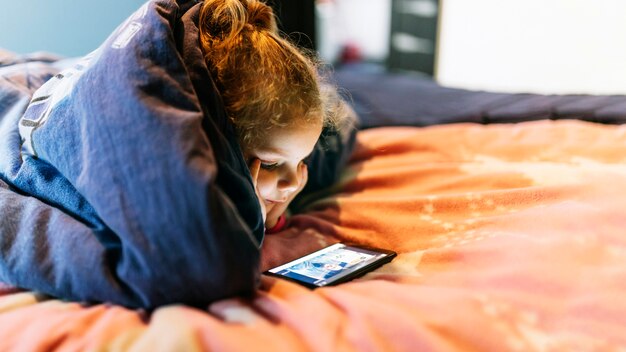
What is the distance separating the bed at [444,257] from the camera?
0.48 metres

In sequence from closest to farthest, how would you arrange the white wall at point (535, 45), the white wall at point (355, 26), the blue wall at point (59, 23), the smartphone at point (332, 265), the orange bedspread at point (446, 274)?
the orange bedspread at point (446, 274)
the smartphone at point (332, 265)
the blue wall at point (59, 23)
the white wall at point (535, 45)
the white wall at point (355, 26)

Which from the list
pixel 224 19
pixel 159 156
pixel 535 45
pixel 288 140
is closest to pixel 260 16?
pixel 224 19

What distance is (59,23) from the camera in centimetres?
145

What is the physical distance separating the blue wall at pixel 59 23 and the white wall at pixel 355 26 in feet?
4.03

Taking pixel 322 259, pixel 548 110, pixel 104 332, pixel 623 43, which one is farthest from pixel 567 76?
pixel 104 332

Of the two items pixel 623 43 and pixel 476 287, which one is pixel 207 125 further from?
pixel 623 43

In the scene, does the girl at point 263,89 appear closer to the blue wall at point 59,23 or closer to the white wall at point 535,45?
the blue wall at point 59,23

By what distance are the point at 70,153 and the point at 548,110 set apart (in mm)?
873

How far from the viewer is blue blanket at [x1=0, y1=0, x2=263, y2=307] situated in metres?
0.49

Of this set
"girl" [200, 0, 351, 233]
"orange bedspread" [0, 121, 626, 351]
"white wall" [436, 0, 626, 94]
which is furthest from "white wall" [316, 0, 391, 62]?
"girl" [200, 0, 351, 233]

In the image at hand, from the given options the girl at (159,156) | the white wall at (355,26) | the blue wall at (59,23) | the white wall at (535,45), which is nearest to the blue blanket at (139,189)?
the girl at (159,156)

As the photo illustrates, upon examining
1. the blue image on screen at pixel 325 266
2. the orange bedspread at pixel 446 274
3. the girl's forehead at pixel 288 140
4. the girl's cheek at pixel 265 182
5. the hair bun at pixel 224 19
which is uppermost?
the hair bun at pixel 224 19

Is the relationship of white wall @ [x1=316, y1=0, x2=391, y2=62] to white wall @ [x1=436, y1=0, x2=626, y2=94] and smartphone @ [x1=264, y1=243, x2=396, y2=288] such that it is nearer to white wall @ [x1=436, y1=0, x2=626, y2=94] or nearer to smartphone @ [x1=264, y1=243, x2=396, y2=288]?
white wall @ [x1=436, y1=0, x2=626, y2=94]

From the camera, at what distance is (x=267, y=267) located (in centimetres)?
67
